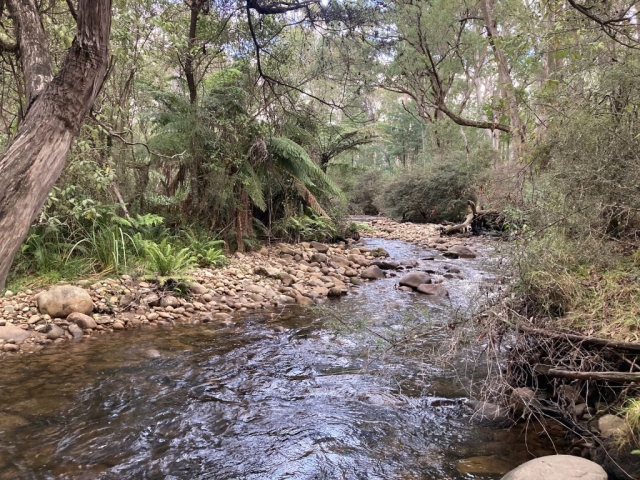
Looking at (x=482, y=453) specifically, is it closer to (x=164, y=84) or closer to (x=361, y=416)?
(x=361, y=416)

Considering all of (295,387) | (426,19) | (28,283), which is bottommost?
(295,387)

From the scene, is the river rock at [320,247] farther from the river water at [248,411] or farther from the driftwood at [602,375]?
the driftwood at [602,375]

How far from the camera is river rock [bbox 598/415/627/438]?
252 cm

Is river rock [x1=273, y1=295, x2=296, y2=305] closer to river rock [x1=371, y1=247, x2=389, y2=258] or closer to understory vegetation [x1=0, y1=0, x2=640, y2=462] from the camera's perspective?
understory vegetation [x1=0, y1=0, x2=640, y2=462]

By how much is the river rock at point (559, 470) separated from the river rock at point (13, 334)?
4998 mm

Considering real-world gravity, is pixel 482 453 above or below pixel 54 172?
below

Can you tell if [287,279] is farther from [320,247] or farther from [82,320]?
[82,320]

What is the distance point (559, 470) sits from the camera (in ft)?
7.78

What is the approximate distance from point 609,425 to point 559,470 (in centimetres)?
55

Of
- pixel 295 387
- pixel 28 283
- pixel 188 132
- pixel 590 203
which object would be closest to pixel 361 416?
pixel 295 387

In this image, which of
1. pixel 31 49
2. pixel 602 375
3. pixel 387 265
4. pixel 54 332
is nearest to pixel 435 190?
pixel 387 265

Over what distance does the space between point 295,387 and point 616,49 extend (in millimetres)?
4318

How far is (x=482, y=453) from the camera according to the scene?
2.90 metres

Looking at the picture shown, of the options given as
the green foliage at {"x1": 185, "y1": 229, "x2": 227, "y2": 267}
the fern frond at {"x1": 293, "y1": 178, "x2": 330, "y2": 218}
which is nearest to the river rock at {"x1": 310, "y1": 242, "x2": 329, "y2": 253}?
the fern frond at {"x1": 293, "y1": 178, "x2": 330, "y2": 218}
